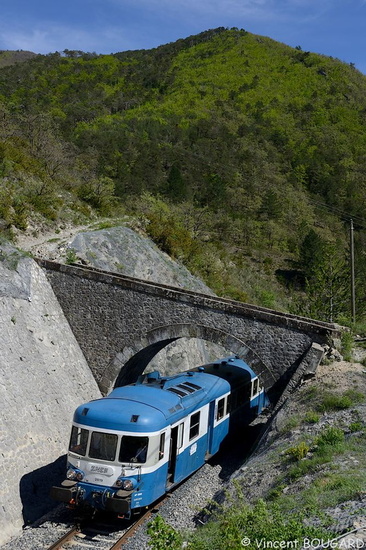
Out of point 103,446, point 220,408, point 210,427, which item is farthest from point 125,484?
point 220,408

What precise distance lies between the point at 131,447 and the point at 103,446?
2.17 ft

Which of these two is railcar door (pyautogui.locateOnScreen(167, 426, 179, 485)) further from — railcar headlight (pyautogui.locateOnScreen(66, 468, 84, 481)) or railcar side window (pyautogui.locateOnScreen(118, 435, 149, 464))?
railcar headlight (pyautogui.locateOnScreen(66, 468, 84, 481))

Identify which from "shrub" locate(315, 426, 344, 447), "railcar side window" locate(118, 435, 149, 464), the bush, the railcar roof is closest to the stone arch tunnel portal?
the railcar roof

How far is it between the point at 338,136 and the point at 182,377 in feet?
213

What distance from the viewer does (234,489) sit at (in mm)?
11766

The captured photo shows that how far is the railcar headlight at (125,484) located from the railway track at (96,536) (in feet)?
3.17

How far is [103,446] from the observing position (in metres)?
12.2

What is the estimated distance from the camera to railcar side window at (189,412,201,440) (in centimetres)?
1455

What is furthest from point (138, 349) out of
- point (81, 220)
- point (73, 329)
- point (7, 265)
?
point (81, 220)

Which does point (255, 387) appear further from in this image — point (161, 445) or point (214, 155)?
point (214, 155)

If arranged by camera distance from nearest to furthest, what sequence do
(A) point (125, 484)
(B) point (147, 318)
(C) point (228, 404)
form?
(A) point (125, 484), (C) point (228, 404), (B) point (147, 318)

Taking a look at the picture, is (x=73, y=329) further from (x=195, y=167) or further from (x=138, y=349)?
(x=195, y=167)

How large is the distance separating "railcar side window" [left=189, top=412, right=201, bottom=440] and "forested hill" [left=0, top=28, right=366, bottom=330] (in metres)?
12.8

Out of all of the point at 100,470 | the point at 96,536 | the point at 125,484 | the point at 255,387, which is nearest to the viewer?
the point at 125,484
